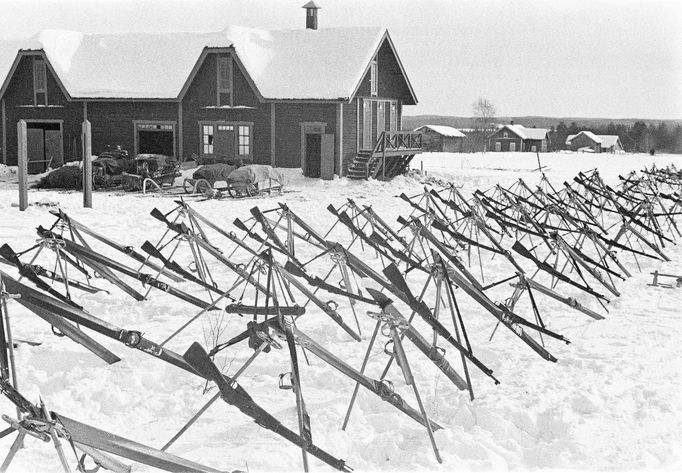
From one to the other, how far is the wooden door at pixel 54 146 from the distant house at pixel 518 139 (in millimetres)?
64301

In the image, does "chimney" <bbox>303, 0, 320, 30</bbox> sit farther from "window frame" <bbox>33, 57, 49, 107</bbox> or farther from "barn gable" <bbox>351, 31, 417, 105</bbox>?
"window frame" <bbox>33, 57, 49, 107</bbox>

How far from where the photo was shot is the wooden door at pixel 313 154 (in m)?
26.0

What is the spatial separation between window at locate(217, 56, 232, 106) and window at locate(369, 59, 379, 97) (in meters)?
5.43

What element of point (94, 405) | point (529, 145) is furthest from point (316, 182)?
point (529, 145)

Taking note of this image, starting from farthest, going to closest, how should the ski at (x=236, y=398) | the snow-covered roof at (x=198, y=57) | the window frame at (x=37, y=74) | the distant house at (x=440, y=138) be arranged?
1. the distant house at (x=440, y=138)
2. the window frame at (x=37, y=74)
3. the snow-covered roof at (x=198, y=57)
4. the ski at (x=236, y=398)

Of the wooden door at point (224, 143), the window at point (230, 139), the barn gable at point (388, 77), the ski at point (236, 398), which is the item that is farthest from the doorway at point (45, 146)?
the ski at point (236, 398)

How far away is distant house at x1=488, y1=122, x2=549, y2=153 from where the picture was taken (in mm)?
84062

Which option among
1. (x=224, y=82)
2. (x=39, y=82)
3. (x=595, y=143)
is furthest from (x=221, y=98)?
(x=595, y=143)

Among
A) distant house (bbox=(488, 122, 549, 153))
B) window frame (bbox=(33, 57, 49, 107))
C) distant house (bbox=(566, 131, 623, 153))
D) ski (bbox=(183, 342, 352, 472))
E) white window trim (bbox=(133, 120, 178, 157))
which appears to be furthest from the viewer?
distant house (bbox=(566, 131, 623, 153))

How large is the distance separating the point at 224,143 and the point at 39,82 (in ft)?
25.9

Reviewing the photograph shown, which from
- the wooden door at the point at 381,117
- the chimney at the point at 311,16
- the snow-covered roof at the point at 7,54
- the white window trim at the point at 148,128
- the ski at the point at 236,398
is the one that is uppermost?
the chimney at the point at 311,16

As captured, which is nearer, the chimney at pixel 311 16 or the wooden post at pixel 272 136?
→ the wooden post at pixel 272 136

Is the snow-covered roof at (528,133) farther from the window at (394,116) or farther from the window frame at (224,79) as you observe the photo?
the window frame at (224,79)

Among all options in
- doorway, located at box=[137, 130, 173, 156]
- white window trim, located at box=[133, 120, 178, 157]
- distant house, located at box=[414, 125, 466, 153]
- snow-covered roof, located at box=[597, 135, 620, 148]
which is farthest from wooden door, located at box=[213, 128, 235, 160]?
snow-covered roof, located at box=[597, 135, 620, 148]
